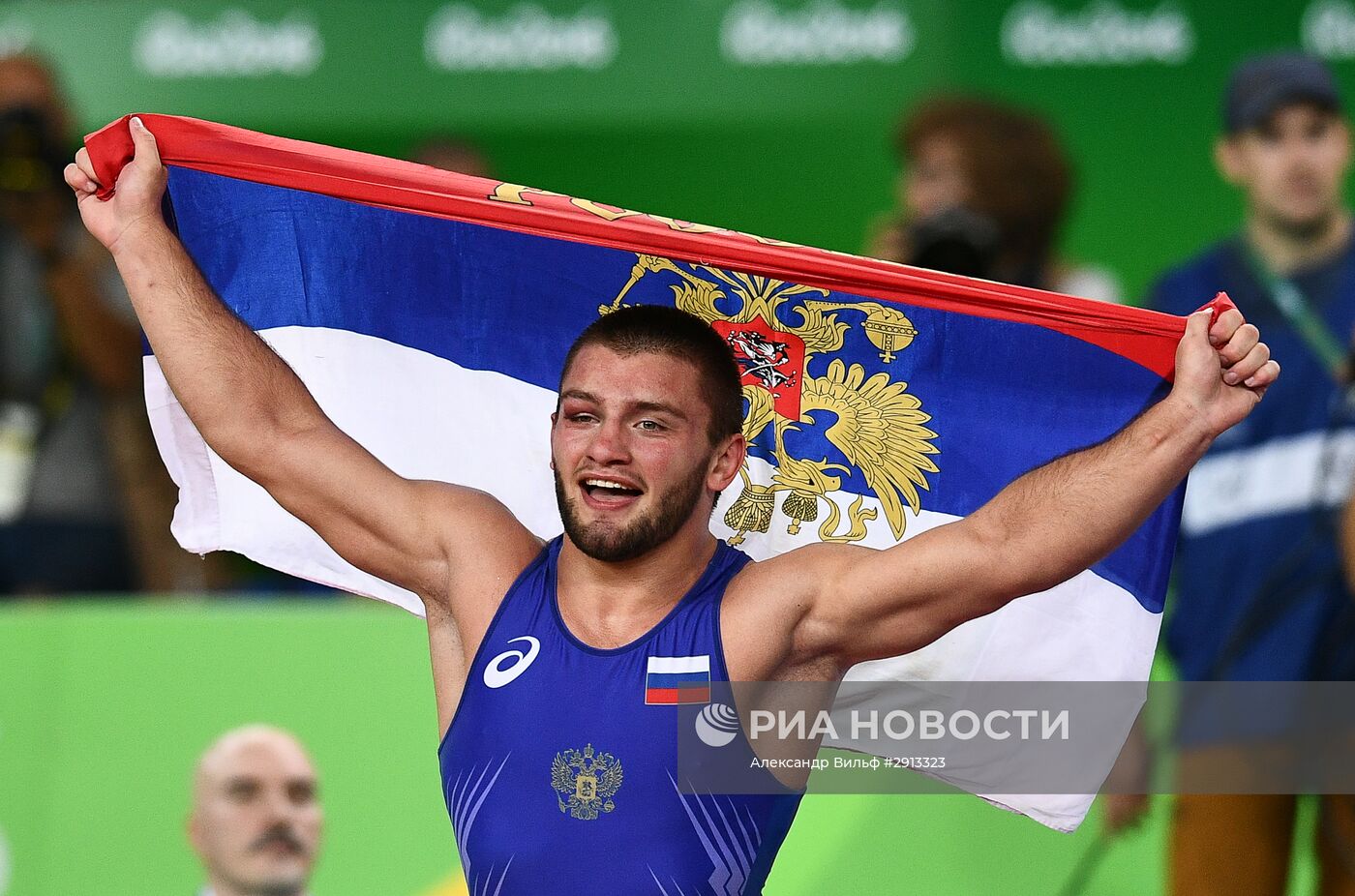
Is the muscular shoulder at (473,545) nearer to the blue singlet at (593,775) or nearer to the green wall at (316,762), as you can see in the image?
the blue singlet at (593,775)

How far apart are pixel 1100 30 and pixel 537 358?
14.0ft

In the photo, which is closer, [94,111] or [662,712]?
[662,712]

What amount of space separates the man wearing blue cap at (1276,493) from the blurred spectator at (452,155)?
2914mm

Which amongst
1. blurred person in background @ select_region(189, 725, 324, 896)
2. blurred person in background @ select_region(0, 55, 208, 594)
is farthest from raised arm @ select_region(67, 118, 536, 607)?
blurred person in background @ select_region(0, 55, 208, 594)

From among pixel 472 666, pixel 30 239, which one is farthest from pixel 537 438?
pixel 30 239

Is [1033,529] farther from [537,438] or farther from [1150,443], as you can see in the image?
[537,438]

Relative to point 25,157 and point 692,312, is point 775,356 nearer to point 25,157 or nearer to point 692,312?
point 692,312

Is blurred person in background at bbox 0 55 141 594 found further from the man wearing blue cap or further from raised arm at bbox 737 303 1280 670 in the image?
raised arm at bbox 737 303 1280 670

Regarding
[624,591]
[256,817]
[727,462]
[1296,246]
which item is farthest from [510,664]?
[1296,246]

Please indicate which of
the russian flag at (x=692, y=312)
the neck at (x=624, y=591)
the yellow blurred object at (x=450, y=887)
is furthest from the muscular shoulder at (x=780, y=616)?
the yellow blurred object at (x=450, y=887)

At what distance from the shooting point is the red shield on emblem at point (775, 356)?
4031 millimetres

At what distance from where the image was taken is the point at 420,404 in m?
4.23

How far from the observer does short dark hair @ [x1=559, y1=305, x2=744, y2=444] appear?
378 centimetres

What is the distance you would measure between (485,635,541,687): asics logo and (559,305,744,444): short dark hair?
1.88 ft
